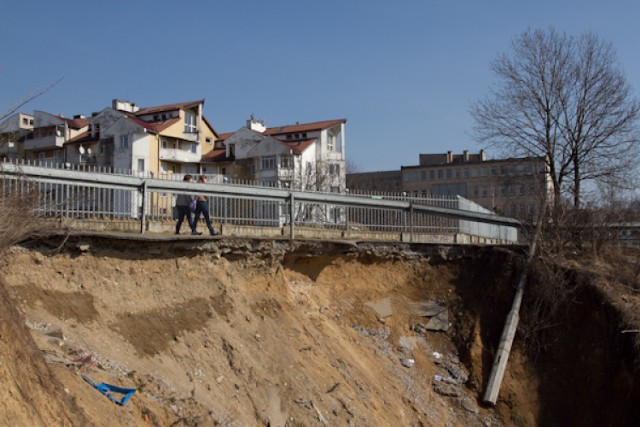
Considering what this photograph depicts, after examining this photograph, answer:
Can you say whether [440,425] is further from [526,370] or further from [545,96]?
[545,96]

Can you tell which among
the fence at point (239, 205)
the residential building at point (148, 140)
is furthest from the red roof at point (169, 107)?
the fence at point (239, 205)

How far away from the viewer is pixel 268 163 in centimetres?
4875

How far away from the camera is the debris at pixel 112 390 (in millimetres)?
6113

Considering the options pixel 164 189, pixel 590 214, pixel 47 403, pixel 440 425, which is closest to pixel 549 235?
pixel 590 214

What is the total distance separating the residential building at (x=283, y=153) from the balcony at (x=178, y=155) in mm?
991

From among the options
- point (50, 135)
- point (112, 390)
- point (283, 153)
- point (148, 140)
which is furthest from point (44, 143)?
point (112, 390)

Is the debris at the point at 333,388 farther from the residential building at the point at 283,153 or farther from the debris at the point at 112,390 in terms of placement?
the residential building at the point at 283,153

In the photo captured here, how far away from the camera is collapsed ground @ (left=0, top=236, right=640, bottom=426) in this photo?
6.75 meters

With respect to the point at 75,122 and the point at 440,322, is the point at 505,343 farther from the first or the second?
the point at 75,122

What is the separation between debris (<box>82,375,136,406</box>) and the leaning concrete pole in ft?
24.6

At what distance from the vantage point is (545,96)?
23.2 metres

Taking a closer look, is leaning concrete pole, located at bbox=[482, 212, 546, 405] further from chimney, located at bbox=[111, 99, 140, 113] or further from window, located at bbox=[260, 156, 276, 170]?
chimney, located at bbox=[111, 99, 140, 113]

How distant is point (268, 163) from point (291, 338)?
39325 mm

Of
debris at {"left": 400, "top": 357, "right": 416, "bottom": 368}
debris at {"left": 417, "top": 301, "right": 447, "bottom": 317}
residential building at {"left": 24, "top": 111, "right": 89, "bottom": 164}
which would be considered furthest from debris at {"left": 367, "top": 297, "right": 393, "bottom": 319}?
residential building at {"left": 24, "top": 111, "right": 89, "bottom": 164}
